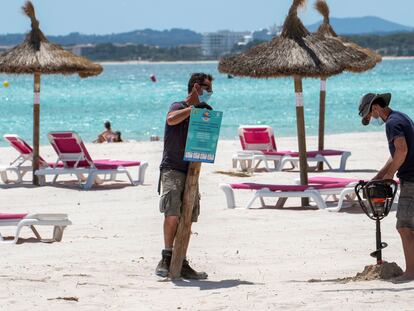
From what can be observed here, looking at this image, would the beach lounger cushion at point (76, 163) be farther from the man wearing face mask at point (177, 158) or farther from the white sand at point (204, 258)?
the man wearing face mask at point (177, 158)

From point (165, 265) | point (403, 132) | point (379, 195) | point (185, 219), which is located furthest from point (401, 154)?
point (165, 265)

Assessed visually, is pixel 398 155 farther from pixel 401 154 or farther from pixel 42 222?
pixel 42 222

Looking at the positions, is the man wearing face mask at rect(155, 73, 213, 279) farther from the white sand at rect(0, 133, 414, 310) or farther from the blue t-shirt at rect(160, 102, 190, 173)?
the white sand at rect(0, 133, 414, 310)

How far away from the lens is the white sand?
6910 mm

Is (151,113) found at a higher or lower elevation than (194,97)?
lower

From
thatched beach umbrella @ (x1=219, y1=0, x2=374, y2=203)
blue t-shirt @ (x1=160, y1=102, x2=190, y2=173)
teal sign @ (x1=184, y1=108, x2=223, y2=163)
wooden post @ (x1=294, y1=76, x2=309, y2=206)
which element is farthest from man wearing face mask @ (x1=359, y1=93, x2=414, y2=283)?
thatched beach umbrella @ (x1=219, y1=0, x2=374, y2=203)

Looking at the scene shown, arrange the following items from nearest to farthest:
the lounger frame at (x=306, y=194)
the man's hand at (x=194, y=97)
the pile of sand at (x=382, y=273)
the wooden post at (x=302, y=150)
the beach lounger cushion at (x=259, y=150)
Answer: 1. the pile of sand at (x=382, y=273)
2. the man's hand at (x=194, y=97)
3. the lounger frame at (x=306, y=194)
4. the wooden post at (x=302, y=150)
5. the beach lounger cushion at (x=259, y=150)

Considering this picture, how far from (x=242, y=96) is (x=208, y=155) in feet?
189

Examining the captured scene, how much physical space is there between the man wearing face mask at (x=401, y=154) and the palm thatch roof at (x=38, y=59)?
8552mm

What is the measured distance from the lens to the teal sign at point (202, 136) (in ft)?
25.1

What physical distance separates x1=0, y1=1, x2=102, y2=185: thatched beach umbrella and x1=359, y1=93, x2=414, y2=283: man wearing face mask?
850 cm

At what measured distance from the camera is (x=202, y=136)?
768 centimetres

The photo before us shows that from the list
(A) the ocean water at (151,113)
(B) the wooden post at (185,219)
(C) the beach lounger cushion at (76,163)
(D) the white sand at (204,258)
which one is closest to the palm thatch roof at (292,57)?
(D) the white sand at (204,258)

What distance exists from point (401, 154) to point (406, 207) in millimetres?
370
